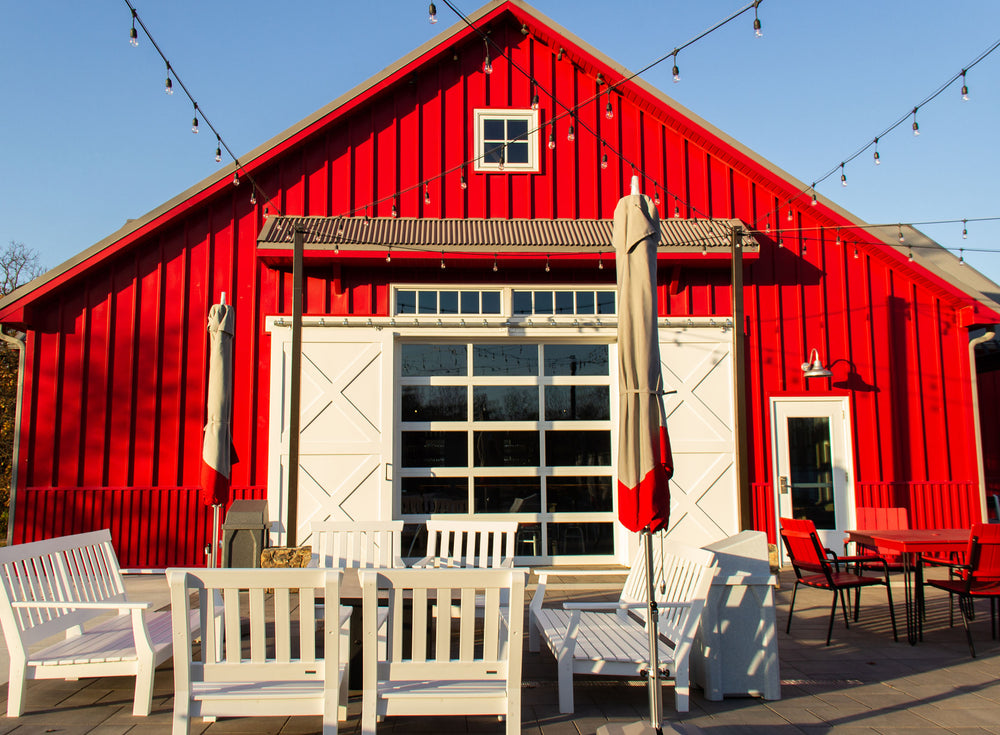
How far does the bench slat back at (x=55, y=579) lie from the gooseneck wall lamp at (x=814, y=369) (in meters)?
7.44

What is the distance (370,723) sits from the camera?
3.39 metres

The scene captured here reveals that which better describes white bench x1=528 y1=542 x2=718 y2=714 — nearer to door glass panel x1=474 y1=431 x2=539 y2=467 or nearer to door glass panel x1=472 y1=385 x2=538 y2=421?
door glass panel x1=474 y1=431 x2=539 y2=467

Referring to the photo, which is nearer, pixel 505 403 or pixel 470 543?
pixel 470 543

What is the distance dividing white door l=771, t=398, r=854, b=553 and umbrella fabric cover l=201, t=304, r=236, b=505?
623 centimetres

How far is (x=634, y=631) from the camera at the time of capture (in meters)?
4.83

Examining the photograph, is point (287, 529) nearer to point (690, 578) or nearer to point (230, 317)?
point (230, 317)

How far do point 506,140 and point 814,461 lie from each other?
5452mm

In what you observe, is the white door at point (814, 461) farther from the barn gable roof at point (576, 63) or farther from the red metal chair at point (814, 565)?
the red metal chair at point (814, 565)

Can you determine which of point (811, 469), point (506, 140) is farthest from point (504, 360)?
point (811, 469)

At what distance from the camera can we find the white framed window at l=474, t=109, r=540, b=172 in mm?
9742

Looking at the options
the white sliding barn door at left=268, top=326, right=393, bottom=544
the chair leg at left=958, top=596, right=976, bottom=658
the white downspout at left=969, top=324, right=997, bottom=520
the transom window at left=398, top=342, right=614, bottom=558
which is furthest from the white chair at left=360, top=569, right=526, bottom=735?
the white downspout at left=969, top=324, right=997, bottom=520

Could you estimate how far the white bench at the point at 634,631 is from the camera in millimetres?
4172

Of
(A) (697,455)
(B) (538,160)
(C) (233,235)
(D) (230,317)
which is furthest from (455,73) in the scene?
(A) (697,455)

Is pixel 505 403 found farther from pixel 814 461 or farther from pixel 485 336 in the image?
pixel 814 461
